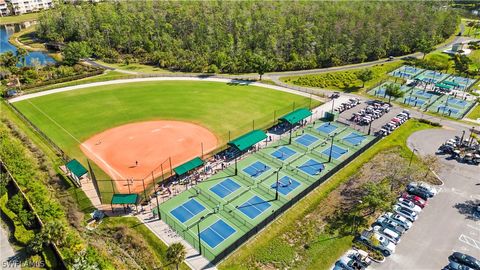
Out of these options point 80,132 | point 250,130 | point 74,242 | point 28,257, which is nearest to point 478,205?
point 250,130

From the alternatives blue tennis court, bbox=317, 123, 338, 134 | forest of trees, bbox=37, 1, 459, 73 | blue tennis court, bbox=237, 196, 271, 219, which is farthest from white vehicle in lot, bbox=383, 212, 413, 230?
forest of trees, bbox=37, 1, 459, 73

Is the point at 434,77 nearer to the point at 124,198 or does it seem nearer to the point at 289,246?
the point at 289,246

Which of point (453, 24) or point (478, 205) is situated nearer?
point (478, 205)

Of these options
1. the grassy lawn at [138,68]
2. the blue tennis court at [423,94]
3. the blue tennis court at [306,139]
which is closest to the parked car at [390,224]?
the blue tennis court at [306,139]

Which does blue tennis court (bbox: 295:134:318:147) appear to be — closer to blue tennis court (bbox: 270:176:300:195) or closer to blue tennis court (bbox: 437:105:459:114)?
blue tennis court (bbox: 270:176:300:195)

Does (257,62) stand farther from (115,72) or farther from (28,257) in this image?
(28,257)

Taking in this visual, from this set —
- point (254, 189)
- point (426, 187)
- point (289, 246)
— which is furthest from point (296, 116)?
point (289, 246)
